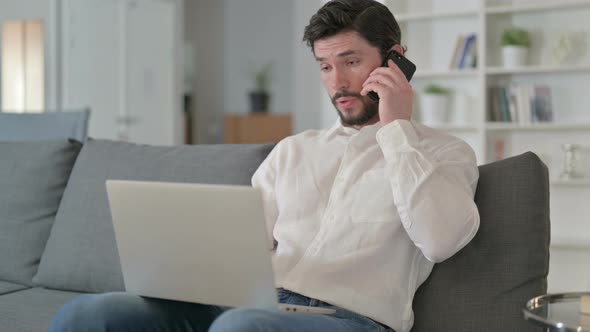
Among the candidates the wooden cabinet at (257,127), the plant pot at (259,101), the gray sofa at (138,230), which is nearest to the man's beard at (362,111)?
the gray sofa at (138,230)

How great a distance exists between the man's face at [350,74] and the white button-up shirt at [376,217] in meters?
0.06

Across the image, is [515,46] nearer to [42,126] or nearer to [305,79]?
[42,126]

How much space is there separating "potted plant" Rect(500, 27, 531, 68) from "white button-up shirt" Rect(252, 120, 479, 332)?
2.79m

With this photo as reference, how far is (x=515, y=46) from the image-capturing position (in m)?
4.35

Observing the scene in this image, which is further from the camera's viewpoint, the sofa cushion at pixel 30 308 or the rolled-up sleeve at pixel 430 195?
the sofa cushion at pixel 30 308

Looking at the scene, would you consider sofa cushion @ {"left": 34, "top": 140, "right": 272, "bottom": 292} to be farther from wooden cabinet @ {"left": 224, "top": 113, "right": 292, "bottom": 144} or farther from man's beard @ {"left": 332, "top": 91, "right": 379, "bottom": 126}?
wooden cabinet @ {"left": 224, "top": 113, "right": 292, "bottom": 144}

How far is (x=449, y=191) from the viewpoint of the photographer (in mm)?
1561

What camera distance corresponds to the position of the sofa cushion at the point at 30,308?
6.17 feet

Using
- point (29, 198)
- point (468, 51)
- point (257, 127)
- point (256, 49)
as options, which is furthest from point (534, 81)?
point (256, 49)

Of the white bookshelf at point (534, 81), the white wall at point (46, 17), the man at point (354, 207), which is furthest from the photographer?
the white wall at point (46, 17)

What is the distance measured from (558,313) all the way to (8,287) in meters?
1.65

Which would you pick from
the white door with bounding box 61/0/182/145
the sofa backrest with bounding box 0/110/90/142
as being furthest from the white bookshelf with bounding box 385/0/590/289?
the white door with bounding box 61/0/182/145

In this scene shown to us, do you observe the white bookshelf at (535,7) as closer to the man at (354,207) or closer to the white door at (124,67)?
the man at (354,207)

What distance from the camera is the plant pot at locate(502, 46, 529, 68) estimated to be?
14.3 ft
